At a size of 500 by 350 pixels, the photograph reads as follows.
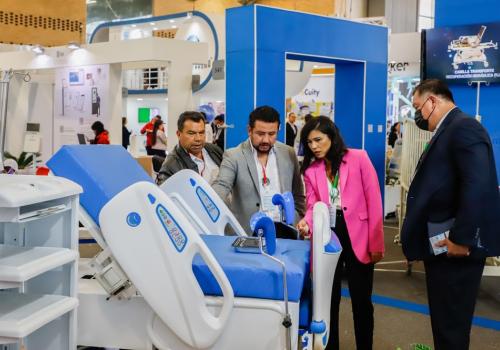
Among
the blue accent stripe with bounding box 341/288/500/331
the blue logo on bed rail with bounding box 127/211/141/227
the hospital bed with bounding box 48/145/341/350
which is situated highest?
the blue logo on bed rail with bounding box 127/211/141/227

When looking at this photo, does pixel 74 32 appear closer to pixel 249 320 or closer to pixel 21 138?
pixel 21 138

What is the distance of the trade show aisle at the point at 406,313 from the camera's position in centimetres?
362

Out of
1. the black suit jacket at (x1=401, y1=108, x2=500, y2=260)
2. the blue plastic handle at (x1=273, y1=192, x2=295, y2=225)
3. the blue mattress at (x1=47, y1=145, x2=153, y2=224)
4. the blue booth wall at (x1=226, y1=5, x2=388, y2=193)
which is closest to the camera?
the blue mattress at (x1=47, y1=145, x2=153, y2=224)

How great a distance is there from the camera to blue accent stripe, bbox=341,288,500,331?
394 centimetres

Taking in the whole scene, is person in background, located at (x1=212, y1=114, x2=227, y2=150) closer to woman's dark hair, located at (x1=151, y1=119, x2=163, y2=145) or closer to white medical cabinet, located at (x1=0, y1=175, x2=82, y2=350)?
woman's dark hair, located at (x1=151, y1=119, x2=163, y2=145)

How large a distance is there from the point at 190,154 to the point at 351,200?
1029 millimetres

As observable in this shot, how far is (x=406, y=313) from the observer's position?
420cm

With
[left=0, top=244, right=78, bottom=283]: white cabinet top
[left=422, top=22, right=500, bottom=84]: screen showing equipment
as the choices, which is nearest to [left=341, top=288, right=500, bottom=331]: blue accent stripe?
[left=0, top=244, right=78, bottom=283]: white cabinet top

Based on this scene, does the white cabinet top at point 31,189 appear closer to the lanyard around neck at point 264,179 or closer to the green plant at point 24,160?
the lanyard around neck at point 264,179

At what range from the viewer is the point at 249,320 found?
2.01 m

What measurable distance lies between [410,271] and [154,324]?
3.69 metres

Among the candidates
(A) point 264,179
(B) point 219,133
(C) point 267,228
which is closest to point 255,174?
(A) point 264,179

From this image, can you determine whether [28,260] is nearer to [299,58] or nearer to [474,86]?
[299,58]

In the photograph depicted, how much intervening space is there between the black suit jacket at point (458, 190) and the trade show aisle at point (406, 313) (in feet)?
4.56
